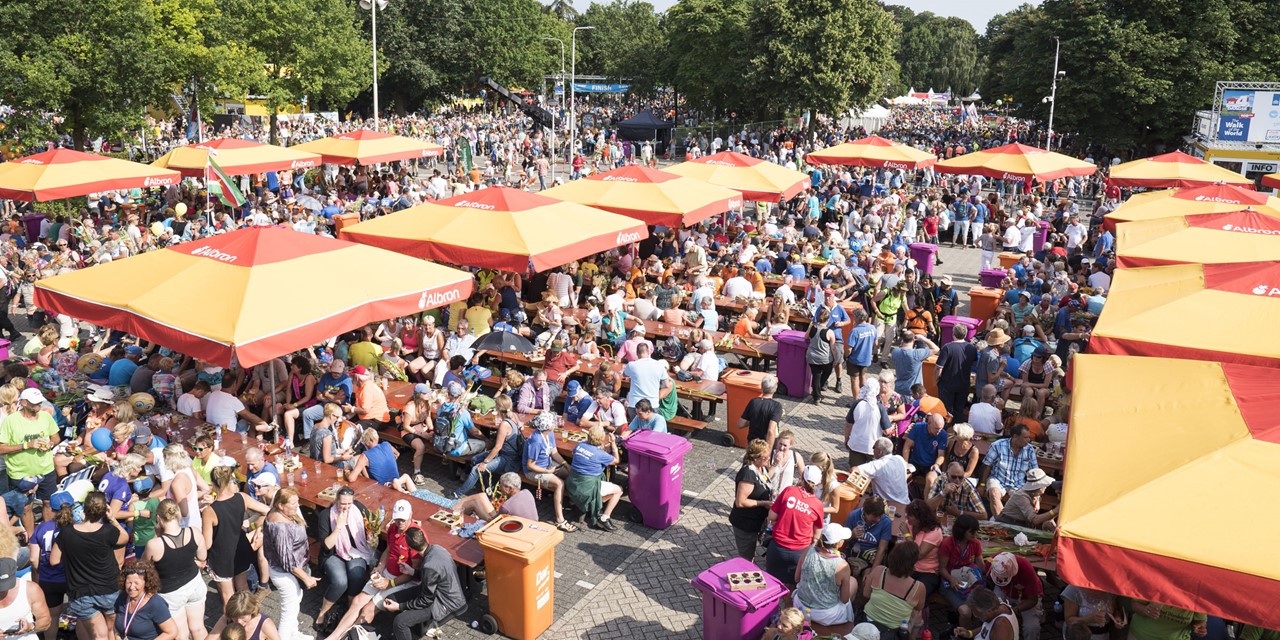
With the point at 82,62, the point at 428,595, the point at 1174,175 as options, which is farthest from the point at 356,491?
the point at 82,62

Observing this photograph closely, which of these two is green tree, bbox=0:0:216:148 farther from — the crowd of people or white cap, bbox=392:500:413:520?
white cap, bbox=392:500:413:520

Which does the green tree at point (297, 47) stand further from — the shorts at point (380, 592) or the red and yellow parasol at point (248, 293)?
the shorts at point (380, 592)

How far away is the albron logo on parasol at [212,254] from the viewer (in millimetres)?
9281

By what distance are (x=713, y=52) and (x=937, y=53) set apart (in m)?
78.5

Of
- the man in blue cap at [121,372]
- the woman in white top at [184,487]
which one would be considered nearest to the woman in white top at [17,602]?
the woman in white top at [184,487]

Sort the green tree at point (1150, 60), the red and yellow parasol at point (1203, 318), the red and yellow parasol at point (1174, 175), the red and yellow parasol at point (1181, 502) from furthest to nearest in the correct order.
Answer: the green tree at point (1150, 60)
the red and yellow parasol at point (1174, 175)
the red and yellow parasol at point (1203, 318)
the red and yellow parasol at point (1181, 502)

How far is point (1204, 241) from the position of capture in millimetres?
11852

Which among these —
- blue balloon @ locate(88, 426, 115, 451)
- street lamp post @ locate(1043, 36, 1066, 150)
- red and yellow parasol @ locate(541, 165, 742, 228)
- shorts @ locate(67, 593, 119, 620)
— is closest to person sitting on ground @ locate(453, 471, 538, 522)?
shorts @ locate(67, 593, 119, 620)

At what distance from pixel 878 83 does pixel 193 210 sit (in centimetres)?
3752

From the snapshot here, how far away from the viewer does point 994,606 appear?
20.4ft

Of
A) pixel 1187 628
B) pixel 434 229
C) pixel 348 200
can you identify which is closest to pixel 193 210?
pixel 348 200

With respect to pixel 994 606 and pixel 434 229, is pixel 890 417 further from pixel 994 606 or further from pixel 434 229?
pixel 434 229

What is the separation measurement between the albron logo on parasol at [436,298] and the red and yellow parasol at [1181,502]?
22.3ft

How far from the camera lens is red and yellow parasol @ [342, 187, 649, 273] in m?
12.1
